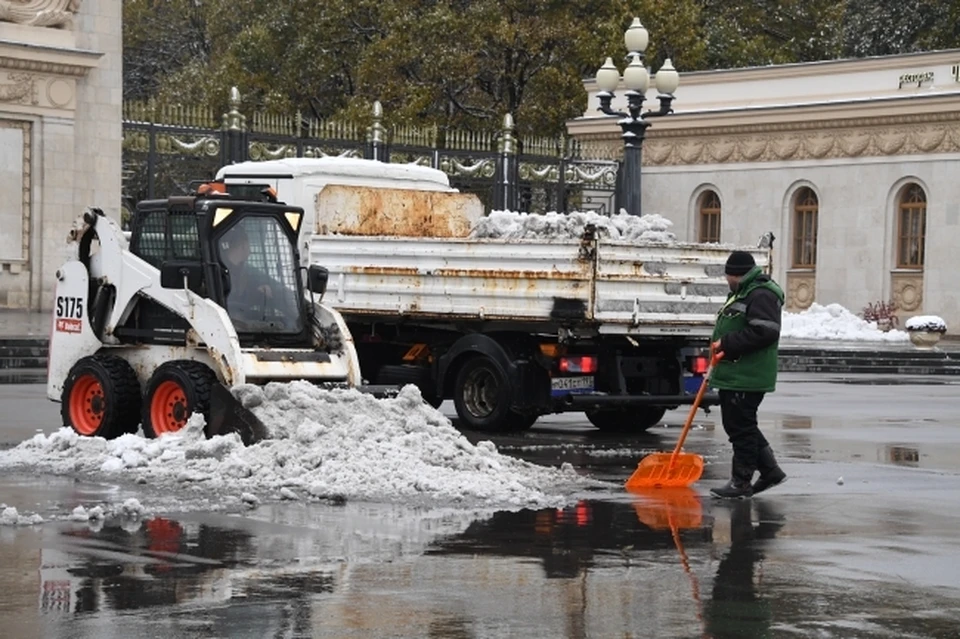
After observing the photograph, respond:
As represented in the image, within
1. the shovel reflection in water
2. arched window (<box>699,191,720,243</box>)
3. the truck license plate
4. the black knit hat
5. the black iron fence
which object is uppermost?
the black iron fence

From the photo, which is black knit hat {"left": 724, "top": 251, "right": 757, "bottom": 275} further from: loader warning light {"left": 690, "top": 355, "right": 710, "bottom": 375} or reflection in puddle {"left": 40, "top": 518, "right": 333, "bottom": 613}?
loader warning light {"left": 690, "top": 355, "right": 710, "bottom": 375}

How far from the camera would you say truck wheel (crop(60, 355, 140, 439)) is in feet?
49.9

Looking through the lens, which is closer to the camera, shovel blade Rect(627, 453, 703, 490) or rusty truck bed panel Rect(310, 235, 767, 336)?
shovel blade Rect(627, 453, 703, 490)

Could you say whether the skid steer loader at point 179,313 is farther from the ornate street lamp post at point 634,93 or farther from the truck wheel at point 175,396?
the ornate street lamp post at point 634,93

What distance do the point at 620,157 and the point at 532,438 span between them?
32.0 m

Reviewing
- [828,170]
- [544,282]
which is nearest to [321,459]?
[544,282]

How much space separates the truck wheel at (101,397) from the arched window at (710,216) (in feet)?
Result: 115

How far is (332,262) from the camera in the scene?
19.9 meters

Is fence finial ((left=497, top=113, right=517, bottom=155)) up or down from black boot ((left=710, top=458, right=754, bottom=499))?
up

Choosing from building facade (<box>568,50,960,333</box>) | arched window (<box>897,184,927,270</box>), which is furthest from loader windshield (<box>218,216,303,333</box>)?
arched window (<box>897,184,927,270</box>)

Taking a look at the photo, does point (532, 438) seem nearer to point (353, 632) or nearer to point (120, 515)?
point (120, 515)

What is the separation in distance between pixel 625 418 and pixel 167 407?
230 inches

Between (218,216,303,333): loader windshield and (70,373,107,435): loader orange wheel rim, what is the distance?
1293mm

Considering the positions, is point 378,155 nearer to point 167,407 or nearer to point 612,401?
point 612,401
